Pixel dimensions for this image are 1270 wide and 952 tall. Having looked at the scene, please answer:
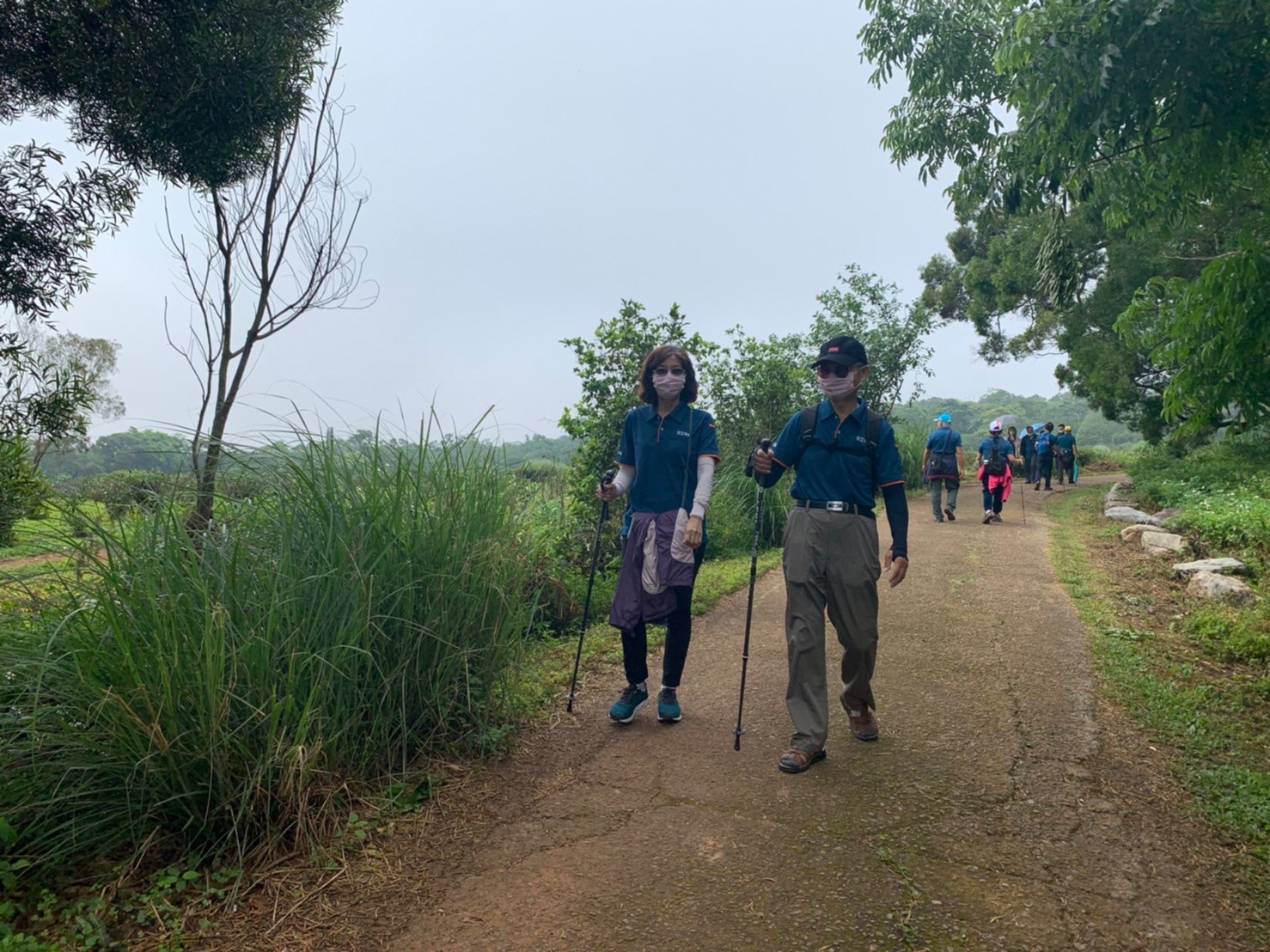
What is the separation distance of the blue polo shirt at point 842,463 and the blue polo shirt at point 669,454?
19.0 inches

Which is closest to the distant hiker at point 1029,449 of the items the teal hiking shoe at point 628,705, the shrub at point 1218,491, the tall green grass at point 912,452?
the shrub at point 1218,491

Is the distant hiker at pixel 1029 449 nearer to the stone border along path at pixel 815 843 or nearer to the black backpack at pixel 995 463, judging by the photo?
the black backpack at pixel 995 463

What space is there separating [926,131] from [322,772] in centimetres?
758

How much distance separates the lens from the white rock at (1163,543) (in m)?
9.39

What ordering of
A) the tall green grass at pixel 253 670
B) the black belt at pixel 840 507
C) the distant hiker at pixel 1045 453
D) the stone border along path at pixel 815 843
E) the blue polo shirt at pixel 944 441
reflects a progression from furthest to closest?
the distant hiker at pixel 1045 453
the blue polo shirt at pixel 944 441
the black belt at pixel 840 507
the tall green grass at pixel 253 670
the stone border along path at pixel 815 843

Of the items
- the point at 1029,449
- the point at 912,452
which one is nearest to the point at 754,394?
the point at 912,452

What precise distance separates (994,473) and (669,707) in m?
9.97

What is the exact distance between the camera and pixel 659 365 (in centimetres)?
408

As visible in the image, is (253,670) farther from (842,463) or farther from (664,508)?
(842,463)

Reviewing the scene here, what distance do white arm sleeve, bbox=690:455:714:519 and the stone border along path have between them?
1163 mm

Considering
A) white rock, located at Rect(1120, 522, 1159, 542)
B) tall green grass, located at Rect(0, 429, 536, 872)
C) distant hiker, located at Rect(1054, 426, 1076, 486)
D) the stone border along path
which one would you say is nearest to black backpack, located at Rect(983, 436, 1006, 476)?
white rock, located at Rect(1120, 522, 1159, 542)

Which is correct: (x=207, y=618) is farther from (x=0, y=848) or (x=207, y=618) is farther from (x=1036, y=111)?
(x=1036, y=111)

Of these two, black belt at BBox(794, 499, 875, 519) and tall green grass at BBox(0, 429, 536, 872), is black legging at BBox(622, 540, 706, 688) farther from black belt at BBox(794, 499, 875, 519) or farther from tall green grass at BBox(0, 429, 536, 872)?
tall green grass at BBox(0, 429, 536, 872)

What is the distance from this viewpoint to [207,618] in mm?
2811
